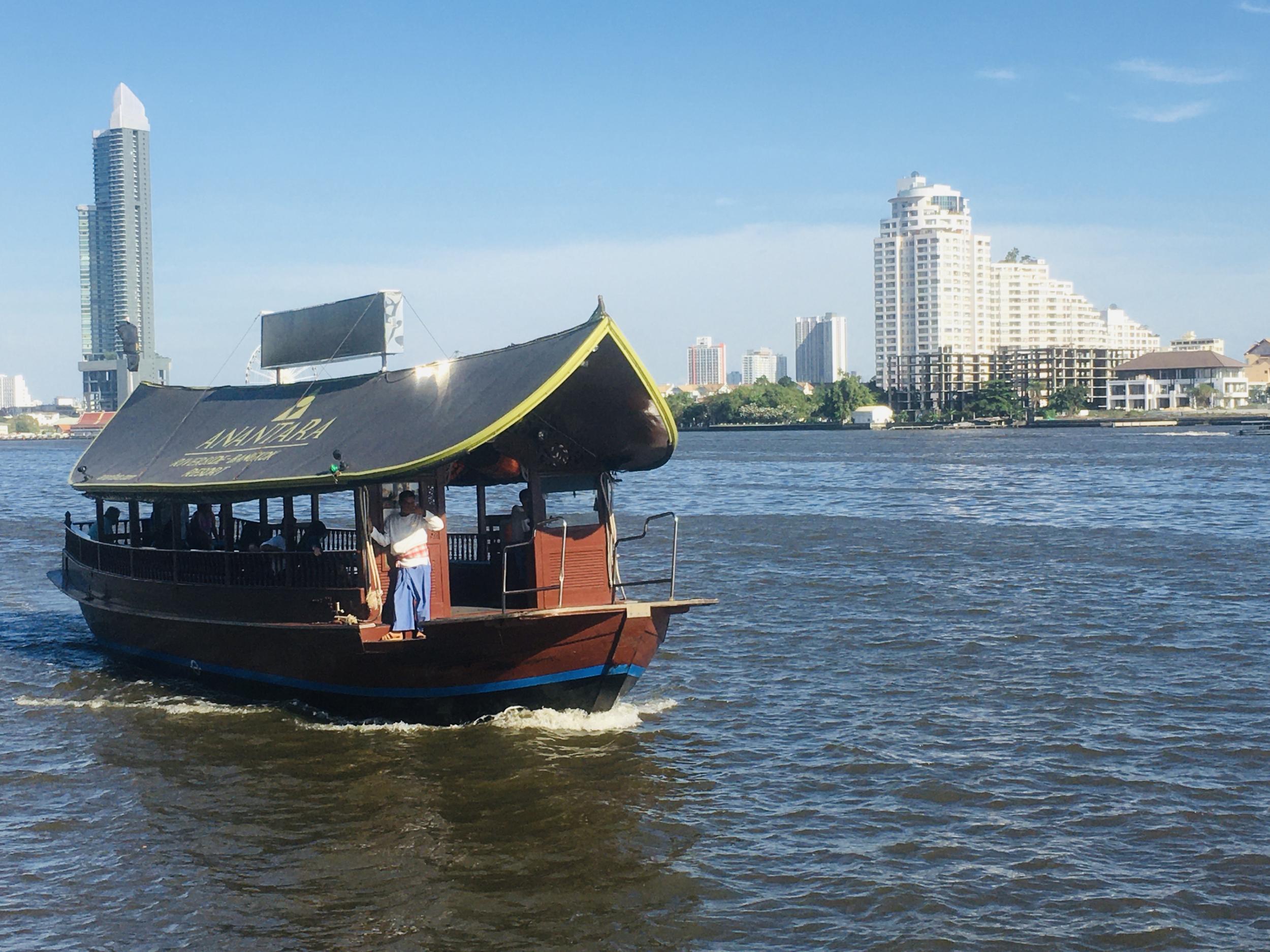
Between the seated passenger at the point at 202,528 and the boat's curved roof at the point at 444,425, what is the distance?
0.88 metres

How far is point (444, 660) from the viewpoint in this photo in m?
13.0

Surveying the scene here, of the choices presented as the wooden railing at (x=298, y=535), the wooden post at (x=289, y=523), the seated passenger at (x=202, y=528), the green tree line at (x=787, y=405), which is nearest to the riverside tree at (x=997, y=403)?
the green tree line at (x=787, y=405)

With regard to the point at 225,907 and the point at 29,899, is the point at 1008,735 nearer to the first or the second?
the point at 225,907

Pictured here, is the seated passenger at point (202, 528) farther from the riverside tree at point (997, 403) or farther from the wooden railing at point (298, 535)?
the riverside tree at point (997, 403)

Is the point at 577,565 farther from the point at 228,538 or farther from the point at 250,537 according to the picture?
the point at 250,537

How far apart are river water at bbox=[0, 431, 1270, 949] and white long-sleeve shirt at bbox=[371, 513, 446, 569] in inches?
81.4

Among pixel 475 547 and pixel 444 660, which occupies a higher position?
pixel 475 547

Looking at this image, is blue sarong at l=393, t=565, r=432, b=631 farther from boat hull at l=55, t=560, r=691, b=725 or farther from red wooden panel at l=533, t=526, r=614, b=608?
red wooden panel at l=533, t=526, r=614, b=608

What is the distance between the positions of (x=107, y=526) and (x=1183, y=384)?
172707mm

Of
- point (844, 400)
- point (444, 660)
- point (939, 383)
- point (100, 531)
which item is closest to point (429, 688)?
point (444, 660)

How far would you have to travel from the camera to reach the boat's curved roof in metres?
12.3

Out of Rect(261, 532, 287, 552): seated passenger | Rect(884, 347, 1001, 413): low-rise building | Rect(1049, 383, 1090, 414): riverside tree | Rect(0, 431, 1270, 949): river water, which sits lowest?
Rect(0, 431, 1270, 949): river water

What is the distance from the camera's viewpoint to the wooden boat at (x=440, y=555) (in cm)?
1262

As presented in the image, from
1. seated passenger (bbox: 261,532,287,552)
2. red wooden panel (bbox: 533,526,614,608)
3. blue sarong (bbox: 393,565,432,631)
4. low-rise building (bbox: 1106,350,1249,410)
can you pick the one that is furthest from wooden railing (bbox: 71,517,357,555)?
low-rise building (bbox: 1106,350,1249,410)
